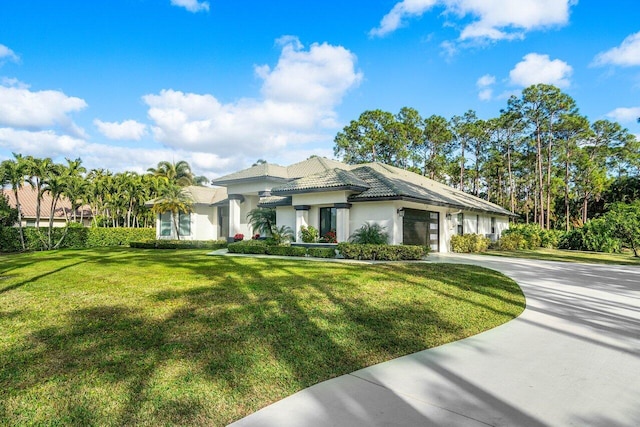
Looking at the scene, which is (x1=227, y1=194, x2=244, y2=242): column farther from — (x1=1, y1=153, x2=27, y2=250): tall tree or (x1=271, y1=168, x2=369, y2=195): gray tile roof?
(x1=1, y1=153, x2=27, y2=250): tall tree

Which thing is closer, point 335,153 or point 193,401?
point 193,401

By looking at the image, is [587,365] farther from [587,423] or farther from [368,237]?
[368,237]

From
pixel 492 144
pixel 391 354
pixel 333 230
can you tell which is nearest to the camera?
pixel 391 354

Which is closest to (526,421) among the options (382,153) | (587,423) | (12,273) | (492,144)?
(587,423)

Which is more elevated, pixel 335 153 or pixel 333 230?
pixel 335 153

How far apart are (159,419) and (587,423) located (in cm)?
353

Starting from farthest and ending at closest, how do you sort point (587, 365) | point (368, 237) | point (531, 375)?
point (368, 237)
point (587, 365)
point (531, 375)

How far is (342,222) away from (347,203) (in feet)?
3.17

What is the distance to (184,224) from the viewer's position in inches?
1138

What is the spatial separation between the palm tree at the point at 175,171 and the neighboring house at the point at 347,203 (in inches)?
958

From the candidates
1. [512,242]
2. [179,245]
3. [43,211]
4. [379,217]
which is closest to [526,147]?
[512,242]

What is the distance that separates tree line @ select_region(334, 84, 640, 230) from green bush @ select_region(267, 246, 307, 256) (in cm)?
2529

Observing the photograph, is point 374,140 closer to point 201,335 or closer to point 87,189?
point 87,189

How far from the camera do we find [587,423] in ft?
9.62
